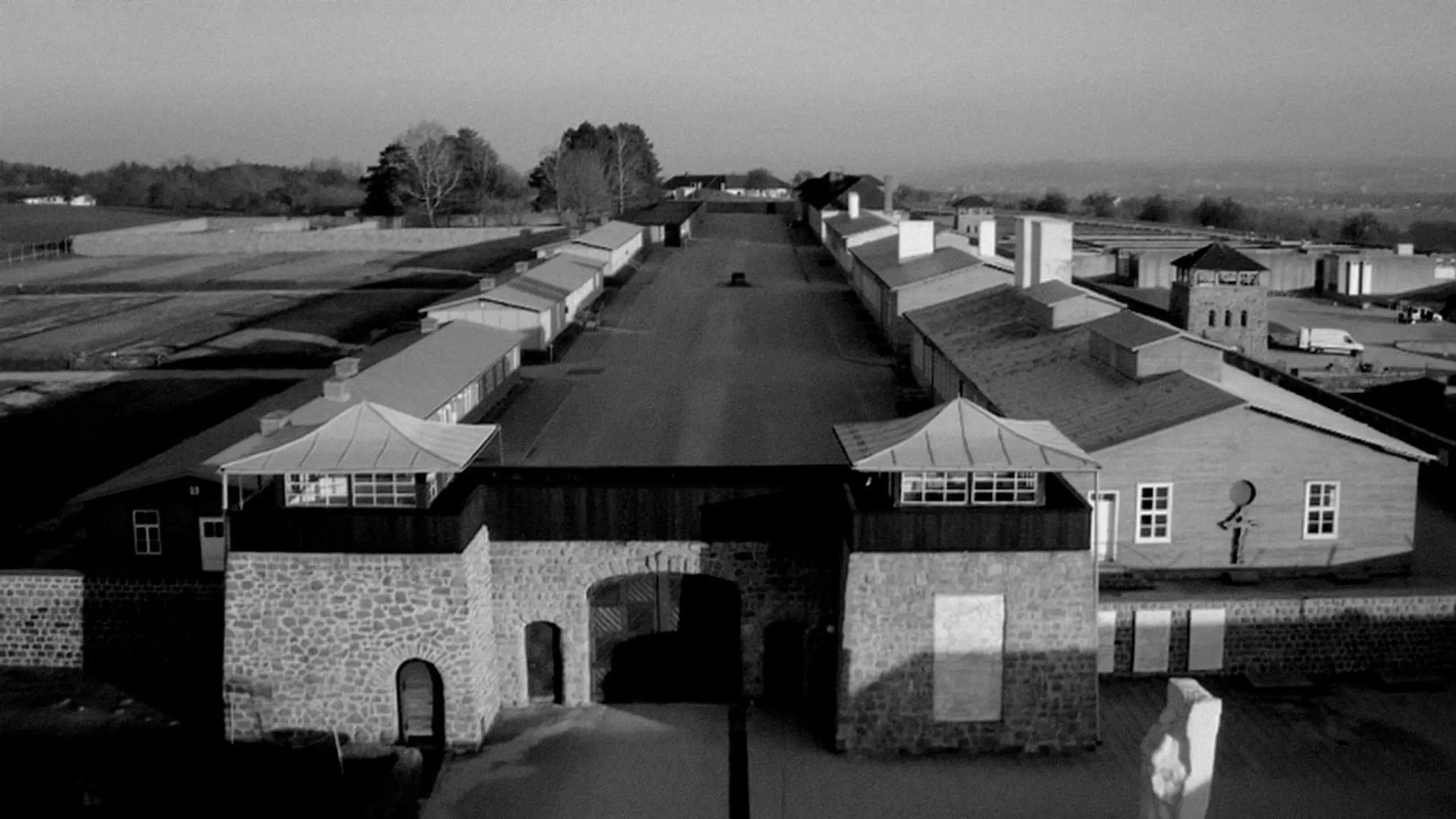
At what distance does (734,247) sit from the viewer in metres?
67.6

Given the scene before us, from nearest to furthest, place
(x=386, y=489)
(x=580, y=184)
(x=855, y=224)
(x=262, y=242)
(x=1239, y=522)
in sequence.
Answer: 1. (x=386, y=489)
2. (x=1239, y=522)
3. (x=855, y=224)
4. (x=262, y=242)
5. (x=580, y=184)

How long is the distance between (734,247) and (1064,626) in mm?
51892

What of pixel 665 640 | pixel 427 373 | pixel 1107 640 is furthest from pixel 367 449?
pixel 1107 640

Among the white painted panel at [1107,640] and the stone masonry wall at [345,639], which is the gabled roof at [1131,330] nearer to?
the white painted panel at [1107,640]

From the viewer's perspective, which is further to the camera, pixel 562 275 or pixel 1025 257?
pixel 562 275

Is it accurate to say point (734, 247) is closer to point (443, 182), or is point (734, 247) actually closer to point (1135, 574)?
point (1135, 574)

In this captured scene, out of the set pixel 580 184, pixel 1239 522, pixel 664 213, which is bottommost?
pixel 1239 522

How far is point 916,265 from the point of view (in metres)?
41.2

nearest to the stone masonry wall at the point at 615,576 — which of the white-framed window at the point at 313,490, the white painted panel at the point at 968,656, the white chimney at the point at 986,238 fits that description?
the white painted panel at the point at 968,656

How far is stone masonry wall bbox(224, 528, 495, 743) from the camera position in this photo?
17234 mm

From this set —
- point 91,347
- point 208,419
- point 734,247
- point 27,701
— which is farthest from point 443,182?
point 27,701

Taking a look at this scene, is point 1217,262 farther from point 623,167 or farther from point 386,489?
point 623,167

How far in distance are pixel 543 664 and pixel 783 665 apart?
314cm

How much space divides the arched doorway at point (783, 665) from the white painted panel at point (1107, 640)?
400cm
